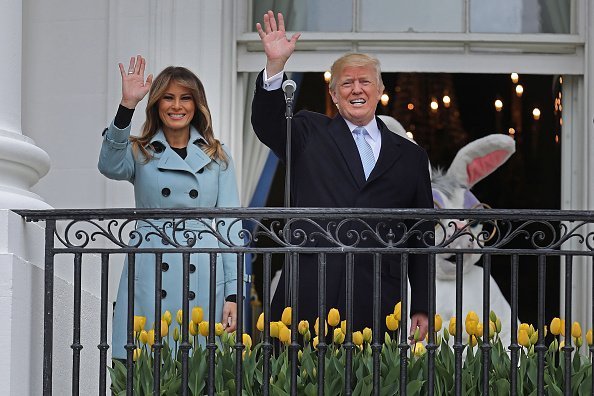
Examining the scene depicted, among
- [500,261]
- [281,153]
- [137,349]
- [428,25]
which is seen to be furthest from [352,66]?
[500,261]

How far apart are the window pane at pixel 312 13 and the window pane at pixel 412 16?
Answer: 10cm

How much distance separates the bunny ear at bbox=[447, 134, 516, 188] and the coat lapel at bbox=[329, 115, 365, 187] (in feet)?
8.86

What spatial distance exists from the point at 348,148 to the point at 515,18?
8.99 feet

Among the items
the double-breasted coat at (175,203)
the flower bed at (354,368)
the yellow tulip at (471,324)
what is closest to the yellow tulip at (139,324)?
the flower bed at (354,368)

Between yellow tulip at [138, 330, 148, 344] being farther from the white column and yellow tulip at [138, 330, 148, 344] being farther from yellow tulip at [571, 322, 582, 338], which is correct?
yellow tulip at [571, 322, 582, 338]

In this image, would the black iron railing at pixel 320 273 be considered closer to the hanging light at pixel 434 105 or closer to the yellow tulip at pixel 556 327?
the yellow tulip at pixel 556 327

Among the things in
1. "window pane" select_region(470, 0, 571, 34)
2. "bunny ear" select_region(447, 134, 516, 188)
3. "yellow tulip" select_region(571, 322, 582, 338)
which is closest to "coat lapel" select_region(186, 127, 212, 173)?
"yellow tulip" select_region(571, 322, 582, 338)

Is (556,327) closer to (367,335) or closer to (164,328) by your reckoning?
(367,335)

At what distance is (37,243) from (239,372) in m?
0.98

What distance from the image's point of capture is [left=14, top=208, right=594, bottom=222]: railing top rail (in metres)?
5.27

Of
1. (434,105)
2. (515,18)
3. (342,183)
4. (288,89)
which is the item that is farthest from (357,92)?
(434,105)

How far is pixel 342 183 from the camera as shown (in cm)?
643

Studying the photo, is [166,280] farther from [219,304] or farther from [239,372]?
[239,372]

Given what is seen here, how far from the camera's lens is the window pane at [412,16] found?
28.9ft
